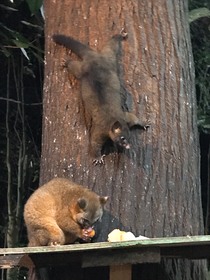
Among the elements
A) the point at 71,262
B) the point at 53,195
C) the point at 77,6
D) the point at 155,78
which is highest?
the point at 77,6

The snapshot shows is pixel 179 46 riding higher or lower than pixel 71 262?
higher

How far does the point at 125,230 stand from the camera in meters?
3.85

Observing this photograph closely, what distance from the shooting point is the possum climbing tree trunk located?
3.93 metres

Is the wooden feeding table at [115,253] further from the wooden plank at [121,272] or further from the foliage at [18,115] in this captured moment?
the foliage at [18,115]

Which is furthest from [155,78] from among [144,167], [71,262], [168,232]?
[71,262]

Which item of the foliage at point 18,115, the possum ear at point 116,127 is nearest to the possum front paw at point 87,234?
the possum ear at point 116,127

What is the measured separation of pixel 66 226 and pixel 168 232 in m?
0.58

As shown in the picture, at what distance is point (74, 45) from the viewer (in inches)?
167

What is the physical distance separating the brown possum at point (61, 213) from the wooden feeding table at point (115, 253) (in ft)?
0.36

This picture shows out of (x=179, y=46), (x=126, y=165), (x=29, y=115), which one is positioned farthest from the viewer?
(x=29, y=115)

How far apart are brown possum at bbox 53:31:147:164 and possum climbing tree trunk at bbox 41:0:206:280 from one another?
0.17 ft

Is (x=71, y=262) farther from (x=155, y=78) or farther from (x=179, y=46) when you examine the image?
(x=179, y=46)

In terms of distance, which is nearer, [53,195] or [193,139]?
[53,195]

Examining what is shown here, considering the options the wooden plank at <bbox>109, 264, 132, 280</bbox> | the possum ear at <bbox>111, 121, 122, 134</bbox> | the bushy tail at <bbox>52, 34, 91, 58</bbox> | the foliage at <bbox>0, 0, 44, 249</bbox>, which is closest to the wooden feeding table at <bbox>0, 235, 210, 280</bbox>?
the wooden plank at <bbox>109, 264, 132, 280</bbox>
